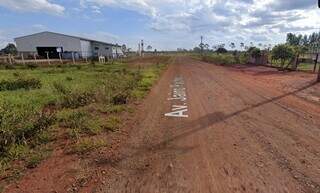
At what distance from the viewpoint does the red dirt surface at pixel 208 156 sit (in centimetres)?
337

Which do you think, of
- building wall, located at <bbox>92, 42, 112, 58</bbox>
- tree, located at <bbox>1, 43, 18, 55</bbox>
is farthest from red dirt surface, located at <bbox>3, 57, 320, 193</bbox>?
tree, located at <bbox>1, 43, 18, 55</bbox>

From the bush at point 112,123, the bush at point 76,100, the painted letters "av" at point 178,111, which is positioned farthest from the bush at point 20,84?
the painted letters "av" at point 178,111

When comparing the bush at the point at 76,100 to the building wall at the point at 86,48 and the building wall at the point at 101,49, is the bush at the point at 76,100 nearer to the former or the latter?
the building wall at the point at 86,48

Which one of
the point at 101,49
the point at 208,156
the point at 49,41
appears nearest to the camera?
the point at 208,156

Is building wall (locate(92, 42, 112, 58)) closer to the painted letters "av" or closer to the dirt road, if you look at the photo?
the painted letters "av"

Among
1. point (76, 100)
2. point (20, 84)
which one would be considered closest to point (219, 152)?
point (76, 100)

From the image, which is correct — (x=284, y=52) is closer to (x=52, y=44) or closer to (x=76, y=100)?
(x=76, y=100)

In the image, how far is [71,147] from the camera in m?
4.68

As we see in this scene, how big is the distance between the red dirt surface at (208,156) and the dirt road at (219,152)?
1 cm

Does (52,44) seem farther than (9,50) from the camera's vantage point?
No

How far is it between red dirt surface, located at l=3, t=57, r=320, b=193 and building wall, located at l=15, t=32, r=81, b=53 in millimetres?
40142

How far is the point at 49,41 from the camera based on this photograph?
43062mm

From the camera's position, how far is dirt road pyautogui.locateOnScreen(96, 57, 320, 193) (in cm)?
340

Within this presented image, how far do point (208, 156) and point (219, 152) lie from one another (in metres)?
0.30
